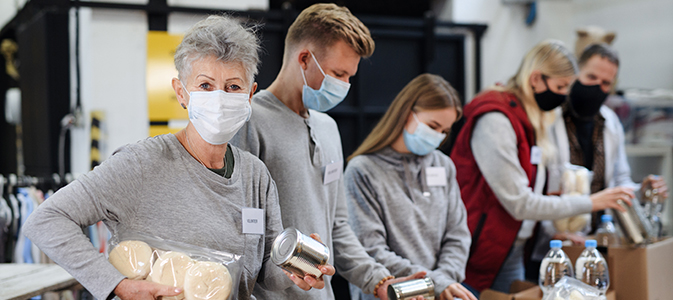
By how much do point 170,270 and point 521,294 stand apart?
1453 millimetres

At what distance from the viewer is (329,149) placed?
1763 mm

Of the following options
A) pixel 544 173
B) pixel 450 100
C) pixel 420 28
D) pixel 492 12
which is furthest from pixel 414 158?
pixel 492 12

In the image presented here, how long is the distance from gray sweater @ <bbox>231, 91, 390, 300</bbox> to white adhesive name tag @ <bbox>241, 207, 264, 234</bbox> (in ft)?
0.92

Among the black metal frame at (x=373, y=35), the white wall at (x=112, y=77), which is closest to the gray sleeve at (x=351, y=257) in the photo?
the black metal frame at (x=373, y=35)

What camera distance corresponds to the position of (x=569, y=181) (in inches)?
100.0

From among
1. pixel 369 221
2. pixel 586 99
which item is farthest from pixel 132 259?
pixel 586 99

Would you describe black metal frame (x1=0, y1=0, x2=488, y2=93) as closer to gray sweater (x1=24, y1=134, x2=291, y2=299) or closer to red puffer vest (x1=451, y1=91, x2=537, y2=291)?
red puffer vest (x1=451, y1=91, x2=537, y2=291)

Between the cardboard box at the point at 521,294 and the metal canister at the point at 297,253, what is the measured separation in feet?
3.58

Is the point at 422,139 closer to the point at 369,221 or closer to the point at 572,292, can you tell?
the point at 369,221

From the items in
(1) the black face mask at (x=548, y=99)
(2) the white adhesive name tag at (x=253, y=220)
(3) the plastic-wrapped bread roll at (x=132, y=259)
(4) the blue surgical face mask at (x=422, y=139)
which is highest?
(1) the black face mask at (x=548, y=99)

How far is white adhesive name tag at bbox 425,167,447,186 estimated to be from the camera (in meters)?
2.08

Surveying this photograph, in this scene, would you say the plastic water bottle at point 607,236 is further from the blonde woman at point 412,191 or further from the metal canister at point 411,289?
the metal canister at point 411,289

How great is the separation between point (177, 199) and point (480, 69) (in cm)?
402

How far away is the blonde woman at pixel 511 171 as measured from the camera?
2.34 metres
